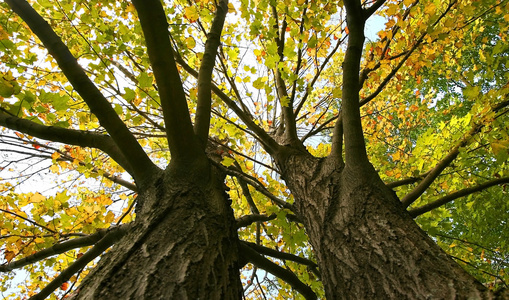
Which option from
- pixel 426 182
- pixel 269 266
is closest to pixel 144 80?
pixel 269 266

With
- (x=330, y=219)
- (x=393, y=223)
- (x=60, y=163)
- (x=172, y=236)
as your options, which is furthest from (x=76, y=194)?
(x=393, y=223)

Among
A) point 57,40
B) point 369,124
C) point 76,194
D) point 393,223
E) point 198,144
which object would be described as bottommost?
point 393,223

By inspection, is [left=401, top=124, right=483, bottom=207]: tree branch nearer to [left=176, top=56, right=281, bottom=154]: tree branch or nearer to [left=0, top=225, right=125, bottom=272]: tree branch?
[left=176, top=56, right=281, bottom=154]: tree branch

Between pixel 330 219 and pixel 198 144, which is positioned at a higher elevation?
pixel 198 144

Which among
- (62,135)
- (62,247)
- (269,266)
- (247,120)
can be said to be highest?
(247,120)

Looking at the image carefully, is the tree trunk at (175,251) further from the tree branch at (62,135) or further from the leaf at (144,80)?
the leaf at (144,80)

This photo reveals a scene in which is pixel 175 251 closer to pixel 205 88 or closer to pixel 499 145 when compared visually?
pixel 205 88

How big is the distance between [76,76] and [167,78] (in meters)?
0.48

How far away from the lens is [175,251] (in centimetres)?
119

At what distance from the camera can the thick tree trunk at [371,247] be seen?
1.09m

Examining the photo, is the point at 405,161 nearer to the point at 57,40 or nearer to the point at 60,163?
the point at 57,40

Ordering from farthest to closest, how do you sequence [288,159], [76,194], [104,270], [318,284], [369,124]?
[369,124], [76,194], [318,284], [288,159], [104,270]

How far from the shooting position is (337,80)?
5.79m

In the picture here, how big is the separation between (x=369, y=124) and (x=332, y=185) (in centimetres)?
375
